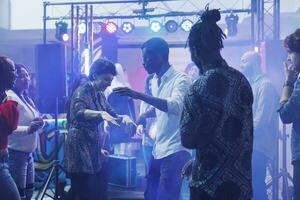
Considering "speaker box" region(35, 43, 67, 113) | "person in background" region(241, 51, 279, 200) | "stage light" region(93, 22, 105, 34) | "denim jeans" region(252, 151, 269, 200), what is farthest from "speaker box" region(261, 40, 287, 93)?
"stage light" region(93, 22, 105, 34)

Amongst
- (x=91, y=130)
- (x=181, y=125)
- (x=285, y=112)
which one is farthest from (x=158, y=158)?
(x=181, y=125)

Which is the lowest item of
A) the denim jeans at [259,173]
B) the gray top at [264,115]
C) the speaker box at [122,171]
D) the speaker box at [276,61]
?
the speaker box at [122,171]

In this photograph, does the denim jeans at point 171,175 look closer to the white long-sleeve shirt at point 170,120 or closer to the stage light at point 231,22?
the white long-sleeve shirt at point 170,120

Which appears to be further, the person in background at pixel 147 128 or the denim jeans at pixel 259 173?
the denim jeans at pixel 259 173

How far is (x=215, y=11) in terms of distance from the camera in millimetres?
2162

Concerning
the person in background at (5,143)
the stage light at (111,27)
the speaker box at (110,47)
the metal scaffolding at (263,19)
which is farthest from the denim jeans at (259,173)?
the stage light at (111,27)

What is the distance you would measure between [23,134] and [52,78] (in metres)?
1.77

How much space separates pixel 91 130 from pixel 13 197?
3.18ft

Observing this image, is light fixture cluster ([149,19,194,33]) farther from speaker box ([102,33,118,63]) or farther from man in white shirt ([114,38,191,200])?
man in white shirt ([114,38,191,200])

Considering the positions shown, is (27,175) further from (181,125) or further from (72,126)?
(181,125)

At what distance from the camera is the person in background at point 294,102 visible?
2.77 meters

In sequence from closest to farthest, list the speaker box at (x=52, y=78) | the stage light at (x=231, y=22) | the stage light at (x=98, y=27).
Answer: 1. the speaker box at (x=52, y=78)
2. the stage light at (x=231, y=22)
3. the stage light at (x=98, y=27)

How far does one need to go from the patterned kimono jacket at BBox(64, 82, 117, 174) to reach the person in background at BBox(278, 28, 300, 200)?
4.70ft

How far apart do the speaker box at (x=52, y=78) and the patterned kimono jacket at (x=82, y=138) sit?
6.44 ft
